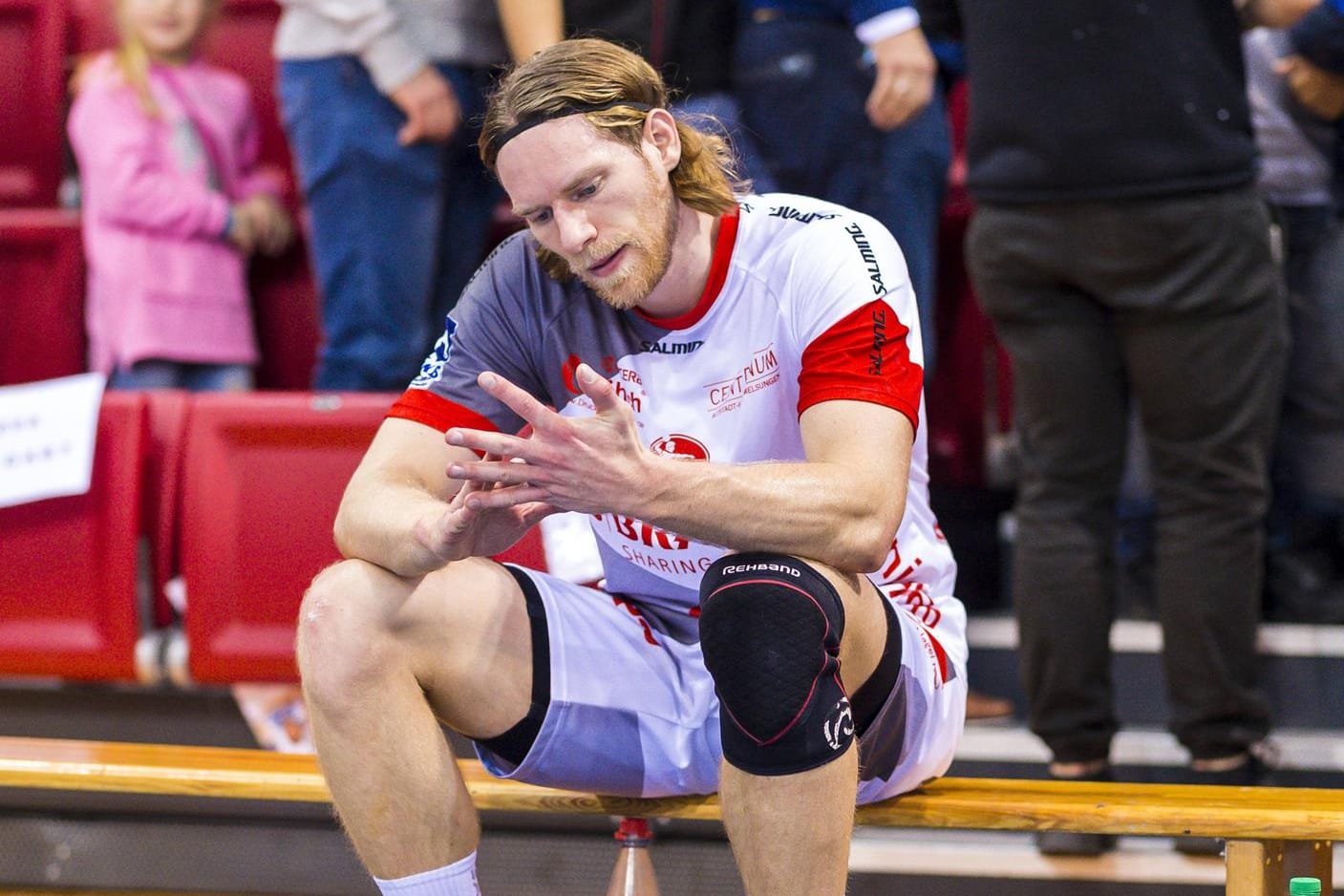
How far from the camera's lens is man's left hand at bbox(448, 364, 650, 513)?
151 cm

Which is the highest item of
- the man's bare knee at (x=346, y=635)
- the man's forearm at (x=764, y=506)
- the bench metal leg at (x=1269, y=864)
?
the man's forearm at (x=764, y=506)

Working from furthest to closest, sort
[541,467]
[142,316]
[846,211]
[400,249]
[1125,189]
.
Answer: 1. [142,316]
2. [400,249]
3. [1125,189]
4. [846,211]
5. [541,467]

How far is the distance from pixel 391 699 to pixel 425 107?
149cm

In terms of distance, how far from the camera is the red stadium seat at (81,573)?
8.63ft

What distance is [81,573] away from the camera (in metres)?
2.63

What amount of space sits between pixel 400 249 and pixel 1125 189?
1.30m

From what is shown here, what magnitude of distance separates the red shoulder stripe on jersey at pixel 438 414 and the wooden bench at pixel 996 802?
0.46 meters

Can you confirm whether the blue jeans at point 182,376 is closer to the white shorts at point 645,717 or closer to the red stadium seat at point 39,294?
the red stadium seat at point 39,294

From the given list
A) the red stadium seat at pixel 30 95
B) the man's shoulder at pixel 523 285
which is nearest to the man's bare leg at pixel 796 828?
the man's shoulder at pixel 523 285

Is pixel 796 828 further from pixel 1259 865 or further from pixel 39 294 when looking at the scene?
pixel 39 294

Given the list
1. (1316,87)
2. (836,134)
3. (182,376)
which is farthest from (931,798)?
(182,376)

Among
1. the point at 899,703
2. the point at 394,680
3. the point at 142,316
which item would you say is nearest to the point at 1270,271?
the point at 899,703

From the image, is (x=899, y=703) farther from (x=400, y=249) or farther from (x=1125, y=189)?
(x=400, y=249)

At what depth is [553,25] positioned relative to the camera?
267 cm
